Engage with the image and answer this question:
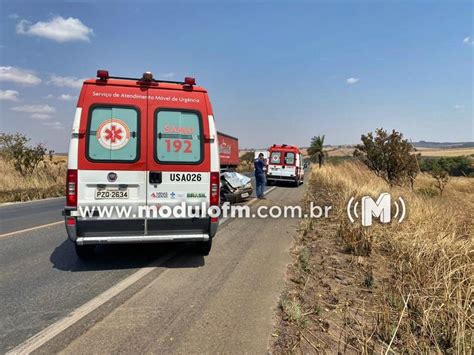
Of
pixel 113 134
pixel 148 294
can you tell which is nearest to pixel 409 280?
pixel 148 294

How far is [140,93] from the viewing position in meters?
5.61

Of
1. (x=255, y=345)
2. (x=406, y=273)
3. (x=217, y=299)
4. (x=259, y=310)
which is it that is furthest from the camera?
(x=406, y=273)

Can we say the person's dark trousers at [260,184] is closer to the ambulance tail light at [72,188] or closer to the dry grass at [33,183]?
the dry grass at [33,183]

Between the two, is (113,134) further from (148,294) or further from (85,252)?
(148,294)

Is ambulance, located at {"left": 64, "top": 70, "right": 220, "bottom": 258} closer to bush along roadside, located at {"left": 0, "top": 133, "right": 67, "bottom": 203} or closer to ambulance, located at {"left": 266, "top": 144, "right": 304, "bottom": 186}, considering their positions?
bush along roadside, located at {"left": 0, "top": 133, "right": 67, "bottom": 203}

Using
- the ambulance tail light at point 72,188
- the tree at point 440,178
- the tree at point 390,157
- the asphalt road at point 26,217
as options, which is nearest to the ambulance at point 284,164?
the tree at point 390,157

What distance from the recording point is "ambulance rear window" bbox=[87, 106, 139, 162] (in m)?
5.37

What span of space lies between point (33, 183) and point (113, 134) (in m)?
18.1

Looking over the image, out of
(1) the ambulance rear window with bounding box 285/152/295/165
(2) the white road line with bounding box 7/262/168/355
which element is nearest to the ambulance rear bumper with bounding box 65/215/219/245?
(2) the white road line with bounding box 7/262/168/355

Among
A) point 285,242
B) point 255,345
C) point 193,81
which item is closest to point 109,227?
point 193,81

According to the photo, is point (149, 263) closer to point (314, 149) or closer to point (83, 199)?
point (83, 199)

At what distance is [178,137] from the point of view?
18.6 ft

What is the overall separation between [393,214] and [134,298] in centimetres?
606

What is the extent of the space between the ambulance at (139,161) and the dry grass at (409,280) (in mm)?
2155
